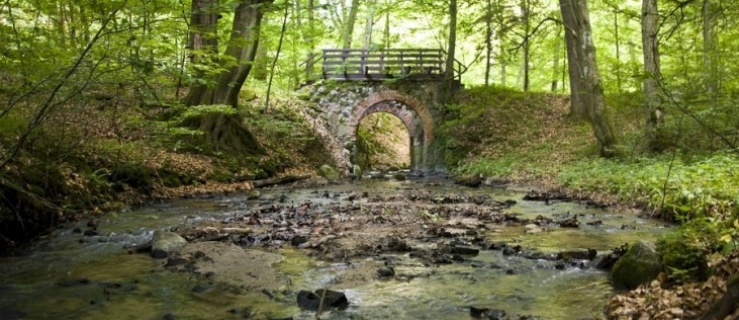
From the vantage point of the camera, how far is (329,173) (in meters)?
19.5

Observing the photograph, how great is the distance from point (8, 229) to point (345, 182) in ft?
39.0

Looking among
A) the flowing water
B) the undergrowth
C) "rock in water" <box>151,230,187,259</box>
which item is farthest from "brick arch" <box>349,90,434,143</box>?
"rock in water" <box>151,230,187,259</box>

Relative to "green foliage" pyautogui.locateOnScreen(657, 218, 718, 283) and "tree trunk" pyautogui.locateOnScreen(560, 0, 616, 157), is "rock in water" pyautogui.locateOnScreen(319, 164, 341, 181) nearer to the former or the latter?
"tree trunk" pyautogui.locateOnScreen(560, 0, 616, 157)

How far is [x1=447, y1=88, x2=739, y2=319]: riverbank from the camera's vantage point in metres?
4.55

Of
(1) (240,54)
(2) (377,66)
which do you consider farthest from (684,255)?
(2) (377,66)

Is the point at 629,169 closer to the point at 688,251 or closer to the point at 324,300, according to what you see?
the point at 688,251

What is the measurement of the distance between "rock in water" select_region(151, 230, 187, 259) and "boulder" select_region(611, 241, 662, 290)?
502cm

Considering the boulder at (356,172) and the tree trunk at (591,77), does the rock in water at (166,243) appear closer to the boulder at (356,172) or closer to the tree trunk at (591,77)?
the tree trunk at (591,77)

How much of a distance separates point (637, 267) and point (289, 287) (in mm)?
3326

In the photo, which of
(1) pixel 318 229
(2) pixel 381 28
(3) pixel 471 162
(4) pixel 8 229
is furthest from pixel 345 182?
(2) pixel 381 28

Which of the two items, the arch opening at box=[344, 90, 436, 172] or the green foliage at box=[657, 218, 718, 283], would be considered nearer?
the green foliage at box=[657, 218, 718, 283]

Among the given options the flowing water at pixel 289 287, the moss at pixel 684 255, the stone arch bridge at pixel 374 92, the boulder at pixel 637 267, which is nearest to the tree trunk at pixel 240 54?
the stone arch bridge at pixel 374 92

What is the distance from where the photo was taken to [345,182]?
1831 cm

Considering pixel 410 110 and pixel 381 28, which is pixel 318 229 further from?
pixel 381 28
